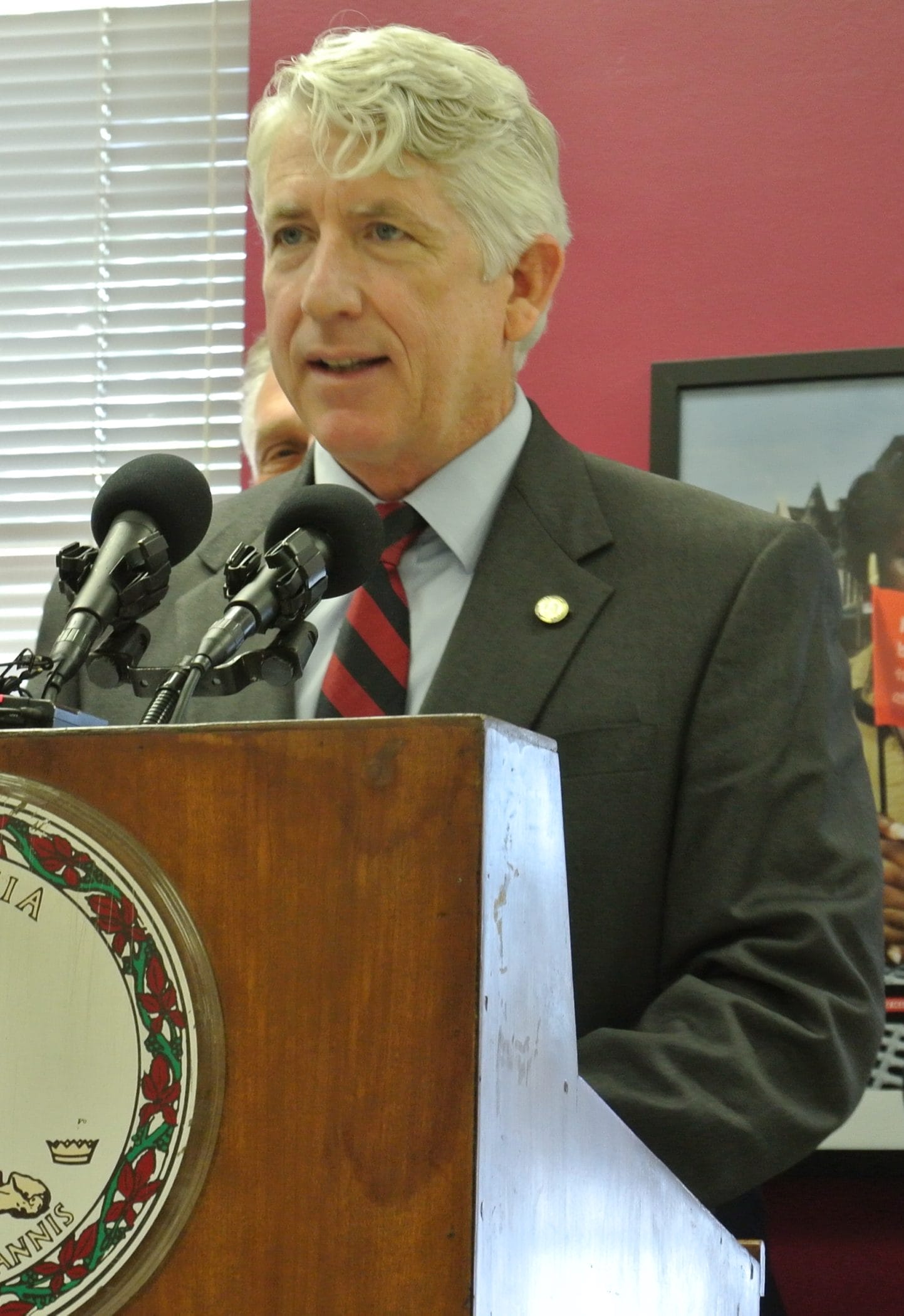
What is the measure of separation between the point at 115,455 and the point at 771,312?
1089 mm

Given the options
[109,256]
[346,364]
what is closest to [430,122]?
[346,364]

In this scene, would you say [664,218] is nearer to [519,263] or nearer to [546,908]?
[519,263]

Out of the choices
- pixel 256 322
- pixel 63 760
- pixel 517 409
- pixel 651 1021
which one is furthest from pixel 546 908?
pixel 256 322

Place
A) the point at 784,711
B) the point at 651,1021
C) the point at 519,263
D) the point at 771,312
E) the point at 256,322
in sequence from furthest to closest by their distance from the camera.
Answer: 1. the point at 256,322
2. the point at 771,312
3. the point at 519,263
4. the point at 784,711
5. the point at 651,1021

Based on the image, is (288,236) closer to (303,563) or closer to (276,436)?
(303,563)

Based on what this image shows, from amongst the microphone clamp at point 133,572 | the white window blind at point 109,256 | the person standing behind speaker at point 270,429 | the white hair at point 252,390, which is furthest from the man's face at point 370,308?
the white window blind at point 109,256

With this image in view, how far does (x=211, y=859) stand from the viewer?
67 centimetres

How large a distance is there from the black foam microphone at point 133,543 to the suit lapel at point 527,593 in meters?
0.36

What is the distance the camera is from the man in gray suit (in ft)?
4.21

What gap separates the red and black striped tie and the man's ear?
0.70 feet

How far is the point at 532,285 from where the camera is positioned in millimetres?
1612

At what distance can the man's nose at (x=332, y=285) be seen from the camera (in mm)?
1450

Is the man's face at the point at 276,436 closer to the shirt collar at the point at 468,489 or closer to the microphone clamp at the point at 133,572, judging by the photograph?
the shirt collar at the point at 468,489

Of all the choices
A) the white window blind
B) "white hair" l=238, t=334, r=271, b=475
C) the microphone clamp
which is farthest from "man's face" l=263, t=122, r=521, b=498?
the white window blind
